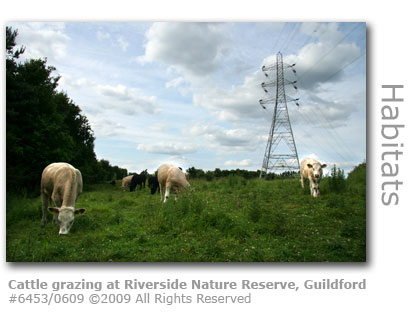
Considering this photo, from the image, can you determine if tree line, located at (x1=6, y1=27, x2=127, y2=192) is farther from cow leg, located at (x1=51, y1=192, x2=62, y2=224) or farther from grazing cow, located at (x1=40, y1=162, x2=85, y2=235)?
cow leg, located at (x1=51, y1=192, x2=62, y2=224)

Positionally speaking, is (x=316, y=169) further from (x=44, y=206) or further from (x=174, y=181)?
(x=44, y=206)

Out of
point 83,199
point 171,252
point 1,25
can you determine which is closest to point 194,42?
point 1,25

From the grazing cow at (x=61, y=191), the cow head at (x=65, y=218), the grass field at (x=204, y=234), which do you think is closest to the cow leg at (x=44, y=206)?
the grazing cow at (x=61, y=191)

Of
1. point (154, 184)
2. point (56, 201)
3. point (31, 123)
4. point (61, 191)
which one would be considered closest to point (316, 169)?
point (61, 191)

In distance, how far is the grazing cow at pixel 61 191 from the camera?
559cm

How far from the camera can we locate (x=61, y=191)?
Answer: 625 centimetres

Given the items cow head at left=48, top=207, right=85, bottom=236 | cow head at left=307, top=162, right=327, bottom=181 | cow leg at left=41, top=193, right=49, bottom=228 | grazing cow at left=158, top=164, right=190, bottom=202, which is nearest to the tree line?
cow leg at left=41, top=193, right=49, bottom=228

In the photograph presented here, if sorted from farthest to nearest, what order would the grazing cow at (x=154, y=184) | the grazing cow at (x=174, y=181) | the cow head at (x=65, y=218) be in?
the grazing cow at (x=154, y=184)
the grazing cow at (x=174, y=181)
the cow head at (x=65, y=218)

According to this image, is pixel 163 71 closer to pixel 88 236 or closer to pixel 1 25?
pixel 1 25

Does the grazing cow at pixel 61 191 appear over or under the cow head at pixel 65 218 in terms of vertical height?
over

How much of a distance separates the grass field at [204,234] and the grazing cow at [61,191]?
0.87 feet

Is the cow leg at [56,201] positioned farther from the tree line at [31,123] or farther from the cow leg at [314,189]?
the cow leg at [314,189]

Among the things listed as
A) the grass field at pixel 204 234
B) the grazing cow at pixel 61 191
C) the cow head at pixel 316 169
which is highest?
the cow head at pixel 316 169
